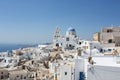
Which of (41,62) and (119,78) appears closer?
(119,78)

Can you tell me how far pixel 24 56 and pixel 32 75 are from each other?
467 inches

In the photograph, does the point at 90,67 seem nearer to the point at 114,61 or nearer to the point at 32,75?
the point at 114,61

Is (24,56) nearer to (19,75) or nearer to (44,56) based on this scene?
(44,56)

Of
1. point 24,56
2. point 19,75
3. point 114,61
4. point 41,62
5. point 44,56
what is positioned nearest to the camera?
point 114,61

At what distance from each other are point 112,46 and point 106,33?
3081mm

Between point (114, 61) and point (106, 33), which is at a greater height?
point (106, 33)

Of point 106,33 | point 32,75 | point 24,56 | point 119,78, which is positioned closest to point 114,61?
point 119,78

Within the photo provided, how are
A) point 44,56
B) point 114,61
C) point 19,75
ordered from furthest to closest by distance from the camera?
1. point 44,56
2. point 19,75
3. point 114,61

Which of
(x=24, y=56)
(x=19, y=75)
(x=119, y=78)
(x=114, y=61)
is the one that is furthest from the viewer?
(x=24, y=56)

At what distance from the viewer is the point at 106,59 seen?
43.5ft

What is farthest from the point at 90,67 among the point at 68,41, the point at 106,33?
the point at 68,41

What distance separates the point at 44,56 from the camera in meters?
33.4

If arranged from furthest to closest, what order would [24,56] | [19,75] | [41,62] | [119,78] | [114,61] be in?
[24,56], [41,62], [19,75], [114,61], [119,78]

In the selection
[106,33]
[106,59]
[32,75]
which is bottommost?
[32,75]
